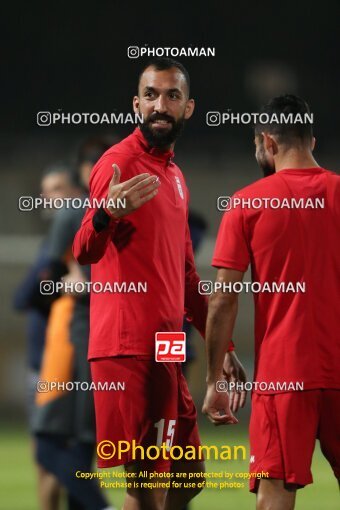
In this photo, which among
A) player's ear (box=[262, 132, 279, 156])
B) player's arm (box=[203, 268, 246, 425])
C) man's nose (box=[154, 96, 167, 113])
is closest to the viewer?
player's arm (box=[203, 268, 246, 425])

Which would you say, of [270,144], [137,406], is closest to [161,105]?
[270,144]

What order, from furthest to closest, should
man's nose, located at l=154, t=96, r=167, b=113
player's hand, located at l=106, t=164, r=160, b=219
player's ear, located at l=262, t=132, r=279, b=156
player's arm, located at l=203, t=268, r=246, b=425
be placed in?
man's nose, located at l=154, t=96, r=167, b=113 < player's ear, located at l=262, t=132, r=279, b=156 < player's arm, located at l=203, t=268, r=246, b=425 < player's hand, located at l=106, t=164, r=160, b=219

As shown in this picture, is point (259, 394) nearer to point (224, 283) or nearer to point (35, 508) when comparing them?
point (224, 283)

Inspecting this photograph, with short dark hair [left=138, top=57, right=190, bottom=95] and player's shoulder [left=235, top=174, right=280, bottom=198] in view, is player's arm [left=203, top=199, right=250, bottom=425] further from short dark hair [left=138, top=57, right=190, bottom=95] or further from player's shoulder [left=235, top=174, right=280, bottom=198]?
short dark hair [left=138, top=57, right=190, bottom=95]

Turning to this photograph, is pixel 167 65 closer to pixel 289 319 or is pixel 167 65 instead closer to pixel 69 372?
pixel 289 319

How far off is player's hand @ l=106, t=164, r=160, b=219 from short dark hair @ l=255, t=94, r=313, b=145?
1.25 feet

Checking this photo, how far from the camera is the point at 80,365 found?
11.8 feet

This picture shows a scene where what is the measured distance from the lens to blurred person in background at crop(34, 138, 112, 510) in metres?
3.57

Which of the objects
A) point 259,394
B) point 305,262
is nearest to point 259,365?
point 259,394

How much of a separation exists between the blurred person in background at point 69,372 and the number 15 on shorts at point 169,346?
0.31m

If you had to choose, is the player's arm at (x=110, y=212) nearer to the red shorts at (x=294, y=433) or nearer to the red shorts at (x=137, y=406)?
the red shorts at (x=137, y=406)

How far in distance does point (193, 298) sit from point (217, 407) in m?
0.33

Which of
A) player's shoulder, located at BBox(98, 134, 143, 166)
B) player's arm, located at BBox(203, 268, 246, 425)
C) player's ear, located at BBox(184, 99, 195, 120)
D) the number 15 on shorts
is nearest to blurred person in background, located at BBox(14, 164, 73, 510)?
player's shoulder, located at BBox(98, 134, 143, 166)

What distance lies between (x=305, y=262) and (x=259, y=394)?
1.18ft
